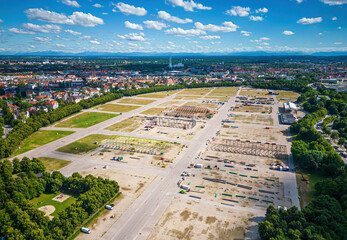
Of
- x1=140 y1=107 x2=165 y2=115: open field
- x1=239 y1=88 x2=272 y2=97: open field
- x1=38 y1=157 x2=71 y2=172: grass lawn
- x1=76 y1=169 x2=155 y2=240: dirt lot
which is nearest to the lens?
x1=76 y1=169 x2=155 y2=240: dirt lot

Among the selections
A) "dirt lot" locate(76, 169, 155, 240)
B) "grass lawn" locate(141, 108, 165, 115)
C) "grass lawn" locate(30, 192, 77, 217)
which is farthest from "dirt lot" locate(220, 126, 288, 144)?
"grass lawn" locate(30, 192, 77, 217)

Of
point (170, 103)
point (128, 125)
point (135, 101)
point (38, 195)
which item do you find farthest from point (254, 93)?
point (38, 195)

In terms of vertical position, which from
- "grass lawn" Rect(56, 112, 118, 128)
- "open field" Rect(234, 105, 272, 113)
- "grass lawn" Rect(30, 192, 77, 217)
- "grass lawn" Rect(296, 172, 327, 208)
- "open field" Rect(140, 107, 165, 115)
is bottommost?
"grass lawn" Rect(30, 192, 77, 217)

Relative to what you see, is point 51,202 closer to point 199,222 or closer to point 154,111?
point 199,222

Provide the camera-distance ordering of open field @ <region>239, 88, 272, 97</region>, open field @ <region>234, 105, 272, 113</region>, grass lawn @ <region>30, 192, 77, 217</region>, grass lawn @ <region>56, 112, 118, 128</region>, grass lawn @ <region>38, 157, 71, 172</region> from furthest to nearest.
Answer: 1. open field @ <region>239, 88, 272, 97</region>
2. open field @ <region>234, 105, 272, 113</region>
3. grass lawn @ <region>56, 112, 118, 128</region>
4. grass lawn @ <region>38, 157, 71, 172</region>
5. grass lawn @ <region>30, 192, 77, 217</region>

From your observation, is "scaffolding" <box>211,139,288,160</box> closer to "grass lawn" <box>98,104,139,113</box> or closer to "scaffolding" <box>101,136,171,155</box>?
"scaffolding" <box>101,136,171,155</box>

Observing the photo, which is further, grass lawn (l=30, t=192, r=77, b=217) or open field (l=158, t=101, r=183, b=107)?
open field (l=158, t=101, r=183, b=107)

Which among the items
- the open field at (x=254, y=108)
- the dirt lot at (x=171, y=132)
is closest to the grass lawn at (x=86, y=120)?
the dirt lot at (x=171, y=132)
